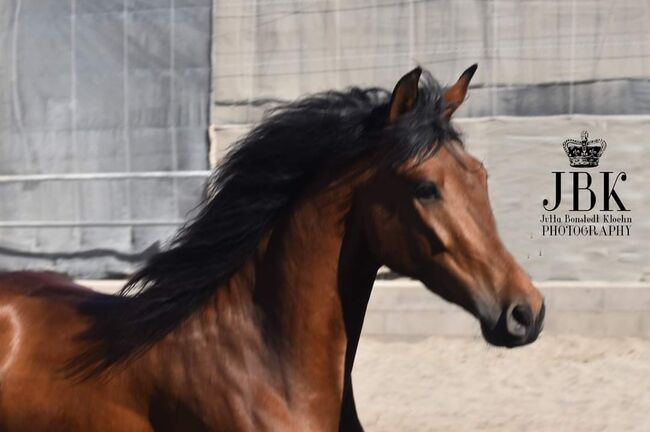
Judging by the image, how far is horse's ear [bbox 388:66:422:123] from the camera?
116 inches

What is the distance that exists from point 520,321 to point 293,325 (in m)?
0.66

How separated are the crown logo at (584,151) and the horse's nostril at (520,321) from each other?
20.2 ft

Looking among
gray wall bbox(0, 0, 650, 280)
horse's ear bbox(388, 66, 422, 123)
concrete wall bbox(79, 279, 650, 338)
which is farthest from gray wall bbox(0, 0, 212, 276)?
horse's ear bbox(388, 66, 422, 123)

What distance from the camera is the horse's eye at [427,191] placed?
289 centimetres

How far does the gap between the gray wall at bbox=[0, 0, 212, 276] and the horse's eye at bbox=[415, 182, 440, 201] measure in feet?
22.7

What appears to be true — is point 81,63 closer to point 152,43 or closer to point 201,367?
point 152,43

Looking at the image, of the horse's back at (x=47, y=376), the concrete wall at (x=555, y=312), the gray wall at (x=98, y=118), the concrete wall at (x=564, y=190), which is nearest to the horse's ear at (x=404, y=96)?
the horse's back at (x=47, y=376)

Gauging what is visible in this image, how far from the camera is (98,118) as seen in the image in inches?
404

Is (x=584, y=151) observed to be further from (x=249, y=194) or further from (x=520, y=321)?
(x=520, y=321)

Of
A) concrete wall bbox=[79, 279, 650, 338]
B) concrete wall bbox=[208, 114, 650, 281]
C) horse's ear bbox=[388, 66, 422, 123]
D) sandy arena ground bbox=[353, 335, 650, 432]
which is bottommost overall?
sandy arena ground bbox=[353, 335, 650, 432]

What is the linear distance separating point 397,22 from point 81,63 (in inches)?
124

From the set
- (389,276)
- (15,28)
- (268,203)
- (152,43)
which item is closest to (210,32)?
(152,43)

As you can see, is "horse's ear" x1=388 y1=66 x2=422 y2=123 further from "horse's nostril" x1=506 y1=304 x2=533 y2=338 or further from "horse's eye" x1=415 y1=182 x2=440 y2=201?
"horse's nostril" x1=506 y1=304 x2=533 y2=338

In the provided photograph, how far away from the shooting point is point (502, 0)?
9180mm
